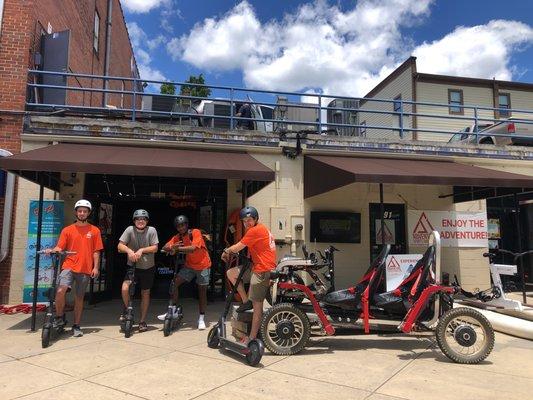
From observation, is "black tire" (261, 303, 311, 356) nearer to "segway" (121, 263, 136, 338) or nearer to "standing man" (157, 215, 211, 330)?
"standing man" (157, 215, 211, 330)

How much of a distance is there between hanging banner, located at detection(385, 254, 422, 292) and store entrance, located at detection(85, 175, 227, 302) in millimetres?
4291

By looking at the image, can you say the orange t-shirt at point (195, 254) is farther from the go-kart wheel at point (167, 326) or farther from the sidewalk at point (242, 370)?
the sidewalk at point (242, 370)

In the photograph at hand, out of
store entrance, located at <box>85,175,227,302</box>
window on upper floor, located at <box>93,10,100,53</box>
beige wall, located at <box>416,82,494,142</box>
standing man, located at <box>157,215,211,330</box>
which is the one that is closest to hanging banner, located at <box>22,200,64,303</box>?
store entrance, located at <box>85,175,227,302</box>

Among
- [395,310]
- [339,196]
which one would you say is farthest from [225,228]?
[395,310]

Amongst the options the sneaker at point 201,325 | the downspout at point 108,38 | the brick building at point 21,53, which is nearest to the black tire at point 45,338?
the sneaker at point 201,325

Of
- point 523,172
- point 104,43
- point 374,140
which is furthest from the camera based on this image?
point 104,43

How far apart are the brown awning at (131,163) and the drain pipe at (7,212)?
3.81 feet

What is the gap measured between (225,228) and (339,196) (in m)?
2.90

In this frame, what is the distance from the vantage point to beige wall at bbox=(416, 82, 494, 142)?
2156cm

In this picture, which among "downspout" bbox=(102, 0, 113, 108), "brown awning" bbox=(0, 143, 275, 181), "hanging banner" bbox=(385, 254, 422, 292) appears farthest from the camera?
"downspout" bbox=(102, 0, 113, 108)

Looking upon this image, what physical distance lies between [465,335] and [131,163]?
18.1ft

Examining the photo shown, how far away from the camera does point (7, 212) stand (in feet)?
28.7

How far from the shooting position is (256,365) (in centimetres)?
504

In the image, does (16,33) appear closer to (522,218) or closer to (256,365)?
(256,365)
